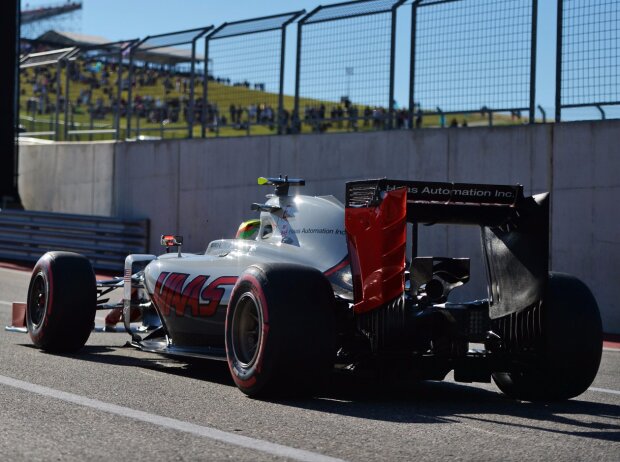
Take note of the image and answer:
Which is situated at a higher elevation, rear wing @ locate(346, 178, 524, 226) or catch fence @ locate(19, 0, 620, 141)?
catch fence @ locate(19, 0, 620, 141)

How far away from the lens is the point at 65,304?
9.71 m

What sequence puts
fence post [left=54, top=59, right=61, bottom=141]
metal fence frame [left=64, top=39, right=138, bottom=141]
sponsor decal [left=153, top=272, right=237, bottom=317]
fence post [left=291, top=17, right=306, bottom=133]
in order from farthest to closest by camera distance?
fence post [left=54, top=59, right=61, bottom=141], metal fence frame [left=64, top=39, right=138, bottom=141], fence post [left=291, top=17, right=306, bottom=133], sponsor decal [left=153, top=272, right=237, bottom=317]

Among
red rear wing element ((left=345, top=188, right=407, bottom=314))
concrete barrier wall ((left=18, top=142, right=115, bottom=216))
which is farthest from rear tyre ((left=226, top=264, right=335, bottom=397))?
concrete barrier wall ((left=18, top=142, right=115, bottom=216))

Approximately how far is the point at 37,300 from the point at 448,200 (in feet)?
14.9

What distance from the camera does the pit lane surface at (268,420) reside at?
530 cm

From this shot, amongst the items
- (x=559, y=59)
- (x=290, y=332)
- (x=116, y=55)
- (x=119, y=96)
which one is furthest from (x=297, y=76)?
(x=290, y=332)

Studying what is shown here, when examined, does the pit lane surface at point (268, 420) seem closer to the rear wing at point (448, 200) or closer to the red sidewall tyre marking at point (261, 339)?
the red sidewall tyre marking at point (261, 339)

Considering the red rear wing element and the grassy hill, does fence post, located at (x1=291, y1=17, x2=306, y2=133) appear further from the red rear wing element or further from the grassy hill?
the red rear wing element

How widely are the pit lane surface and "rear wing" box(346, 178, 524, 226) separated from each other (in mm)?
1232

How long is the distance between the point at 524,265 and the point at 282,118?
1244 cm

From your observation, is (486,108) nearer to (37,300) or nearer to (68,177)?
(37,300)

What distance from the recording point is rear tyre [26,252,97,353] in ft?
31.8

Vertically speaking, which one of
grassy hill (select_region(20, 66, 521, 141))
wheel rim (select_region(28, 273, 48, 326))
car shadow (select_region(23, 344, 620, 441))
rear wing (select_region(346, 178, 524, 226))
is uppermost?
grassy hill (select_region(20, 66, 521, 141))

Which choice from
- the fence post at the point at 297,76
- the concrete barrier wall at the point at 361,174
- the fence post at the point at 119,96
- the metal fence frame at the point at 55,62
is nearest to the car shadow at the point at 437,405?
the concrete barrier wall at the point at 361,174
